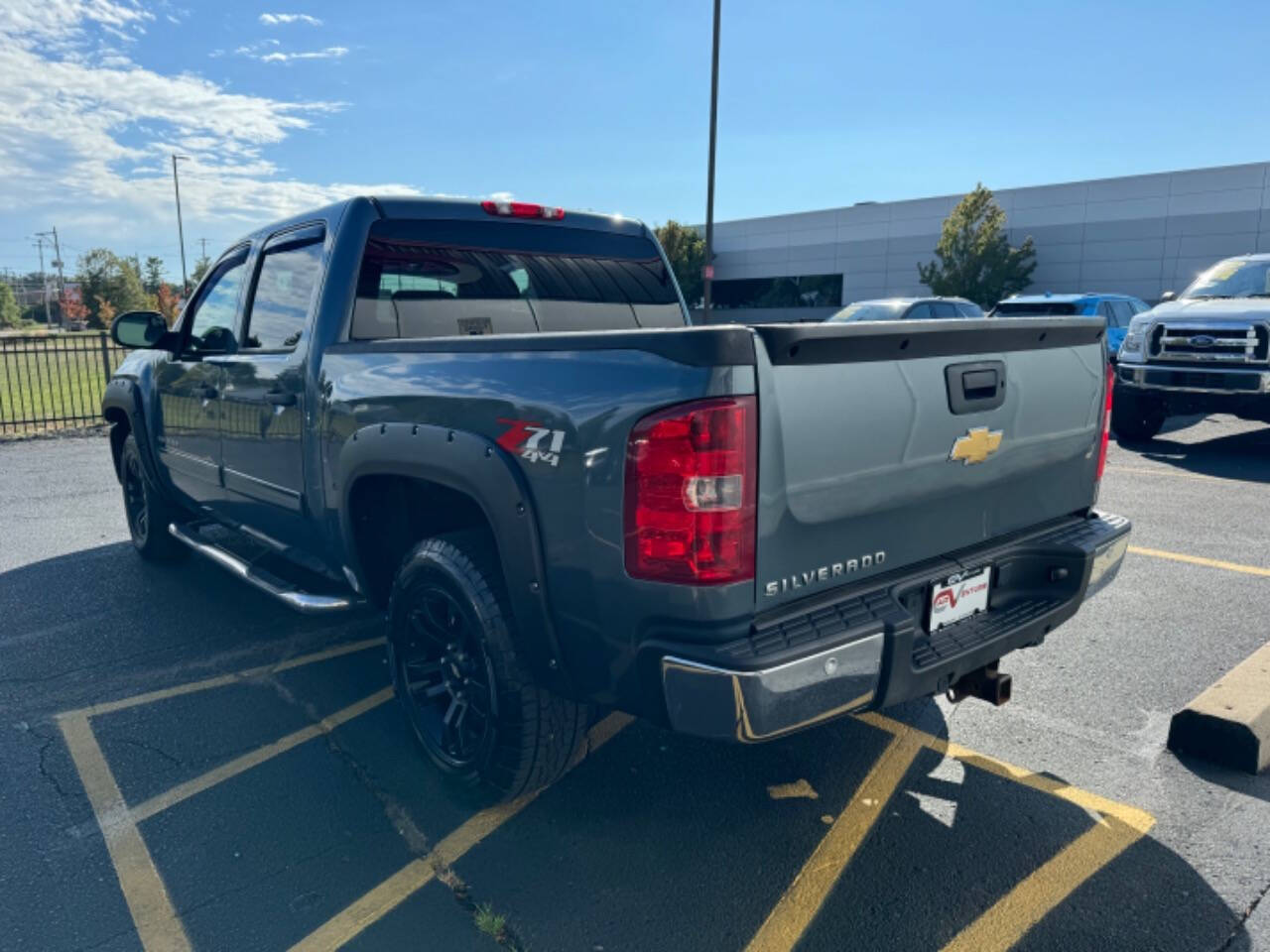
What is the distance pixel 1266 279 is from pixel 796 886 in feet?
33.8

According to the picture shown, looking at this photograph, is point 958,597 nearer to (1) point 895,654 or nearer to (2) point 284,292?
(1) point 895,654

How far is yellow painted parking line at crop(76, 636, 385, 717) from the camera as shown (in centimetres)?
376

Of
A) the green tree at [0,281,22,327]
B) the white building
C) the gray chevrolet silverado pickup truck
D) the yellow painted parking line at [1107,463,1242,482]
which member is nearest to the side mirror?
the gray chevrolet silverado pickup truck

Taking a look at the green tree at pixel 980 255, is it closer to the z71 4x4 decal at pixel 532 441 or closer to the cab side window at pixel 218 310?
the cab side window at pixel 218 310

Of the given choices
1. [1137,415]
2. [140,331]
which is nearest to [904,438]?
[140,331]

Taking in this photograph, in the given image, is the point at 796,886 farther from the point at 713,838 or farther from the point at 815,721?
the point at 815,721

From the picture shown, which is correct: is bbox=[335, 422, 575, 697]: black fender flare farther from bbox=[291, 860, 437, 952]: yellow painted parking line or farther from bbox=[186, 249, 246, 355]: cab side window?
bbox=[186, 249, 246, 355]: cab side window

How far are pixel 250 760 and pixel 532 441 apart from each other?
5.96 feet

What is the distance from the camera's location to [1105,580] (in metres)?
3.20

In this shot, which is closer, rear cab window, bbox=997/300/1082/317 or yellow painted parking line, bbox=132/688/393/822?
yellow painted parking line, bbox=132/688/393/822

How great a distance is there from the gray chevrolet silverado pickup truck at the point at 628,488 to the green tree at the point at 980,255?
3206cm

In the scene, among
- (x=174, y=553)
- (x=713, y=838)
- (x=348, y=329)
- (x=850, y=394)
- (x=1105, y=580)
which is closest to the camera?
(x=850, y=394)

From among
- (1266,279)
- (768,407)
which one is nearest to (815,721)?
(768,407)

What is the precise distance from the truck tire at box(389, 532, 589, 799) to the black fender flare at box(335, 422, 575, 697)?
0.10m
